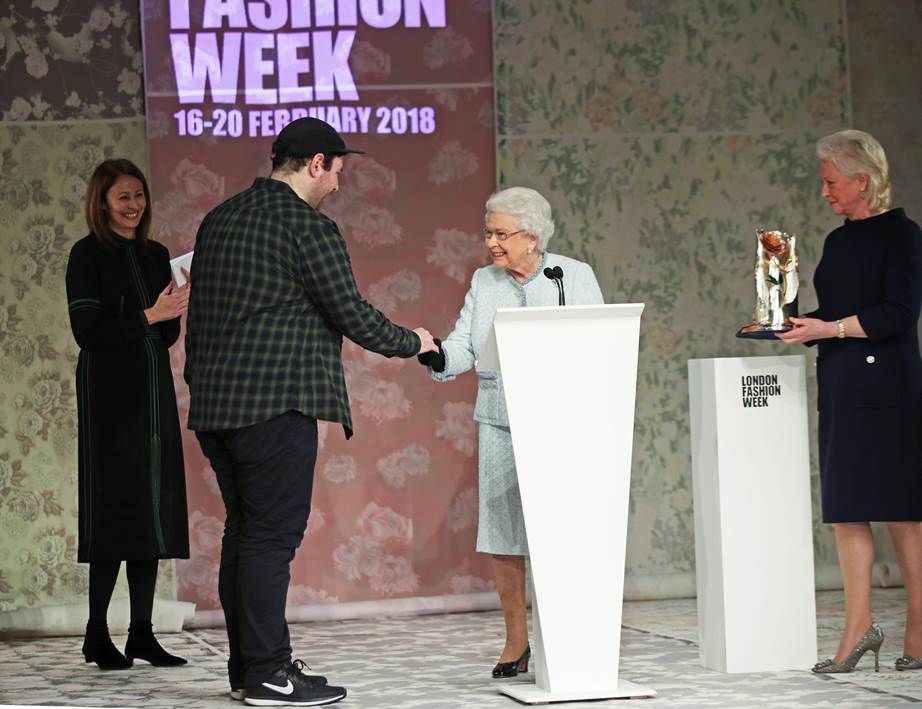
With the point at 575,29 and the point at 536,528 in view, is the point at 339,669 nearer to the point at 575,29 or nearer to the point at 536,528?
the point at 536,528

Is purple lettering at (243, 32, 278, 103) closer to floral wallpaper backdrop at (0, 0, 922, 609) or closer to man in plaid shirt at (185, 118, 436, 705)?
floral wallpaper backdrop at (0, 0, 922, 609)

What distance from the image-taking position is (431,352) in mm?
4191

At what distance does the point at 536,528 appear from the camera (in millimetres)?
3848

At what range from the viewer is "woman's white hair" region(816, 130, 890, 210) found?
426 cm

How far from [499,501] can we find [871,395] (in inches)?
47.2

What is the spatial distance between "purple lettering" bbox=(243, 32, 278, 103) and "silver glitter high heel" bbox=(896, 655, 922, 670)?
3587 millimetres

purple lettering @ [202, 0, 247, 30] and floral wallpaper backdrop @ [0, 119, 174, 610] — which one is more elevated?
purple lettering @ [202, 0, 247, 30]

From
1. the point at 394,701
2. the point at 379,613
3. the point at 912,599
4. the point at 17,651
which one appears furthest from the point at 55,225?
the point at 912,599

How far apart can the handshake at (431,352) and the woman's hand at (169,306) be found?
3.36 ft

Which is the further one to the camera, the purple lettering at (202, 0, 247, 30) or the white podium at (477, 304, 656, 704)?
the purple lettering at (202, 0, 247, 30)

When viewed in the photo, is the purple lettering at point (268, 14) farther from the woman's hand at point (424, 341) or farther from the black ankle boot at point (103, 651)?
the black ankle boot at point (103, 651)

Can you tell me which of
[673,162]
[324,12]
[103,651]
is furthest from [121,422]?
[673,162]

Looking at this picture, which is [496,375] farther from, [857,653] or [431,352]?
[857,653]

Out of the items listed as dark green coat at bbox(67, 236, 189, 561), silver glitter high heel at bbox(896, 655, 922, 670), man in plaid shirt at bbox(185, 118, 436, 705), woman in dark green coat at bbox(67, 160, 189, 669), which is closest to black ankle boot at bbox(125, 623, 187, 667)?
woman in dark green coat at bbox(67, 160, 189, 669)
